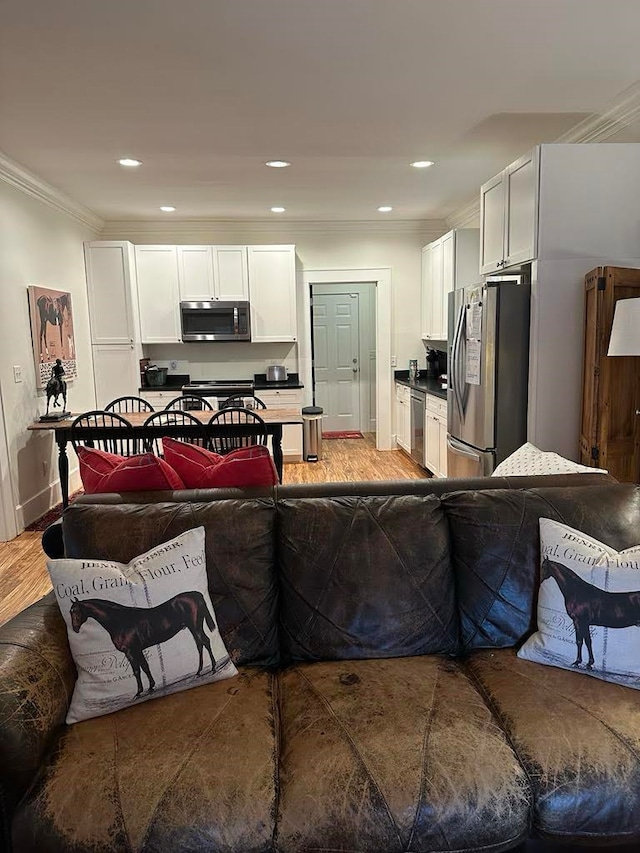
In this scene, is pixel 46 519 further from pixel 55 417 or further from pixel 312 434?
pixel 312 434

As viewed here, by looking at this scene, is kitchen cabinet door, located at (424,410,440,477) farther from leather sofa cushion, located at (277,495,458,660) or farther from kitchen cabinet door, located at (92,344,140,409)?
leather sofa cushion, located at (277,495,458,660)

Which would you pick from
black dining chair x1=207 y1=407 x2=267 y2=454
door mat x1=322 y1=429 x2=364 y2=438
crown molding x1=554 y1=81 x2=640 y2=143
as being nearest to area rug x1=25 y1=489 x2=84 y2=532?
black dining chair x1=207 y1=407 x2=267 y2=454

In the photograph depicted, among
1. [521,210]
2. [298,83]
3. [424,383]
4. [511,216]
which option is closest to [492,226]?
[511,216]

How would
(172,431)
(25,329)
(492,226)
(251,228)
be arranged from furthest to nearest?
(251,228), (25,329), (492,226), (172,431)

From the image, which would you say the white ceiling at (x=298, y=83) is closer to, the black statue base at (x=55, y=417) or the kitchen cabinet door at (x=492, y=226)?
the kitchen cabinet door at (x=492, y=226)

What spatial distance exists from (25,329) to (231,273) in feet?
7.99

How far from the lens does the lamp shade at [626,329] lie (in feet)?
8.47

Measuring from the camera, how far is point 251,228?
21.2ft

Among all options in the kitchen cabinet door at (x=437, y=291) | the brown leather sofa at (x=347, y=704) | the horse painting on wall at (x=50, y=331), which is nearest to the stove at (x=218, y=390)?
the horse painting on wall at (x=50, y=331)

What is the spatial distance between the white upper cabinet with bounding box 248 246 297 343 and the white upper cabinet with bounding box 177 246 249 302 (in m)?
0.12

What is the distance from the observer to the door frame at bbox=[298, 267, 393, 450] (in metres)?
6.64

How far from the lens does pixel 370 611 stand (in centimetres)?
169

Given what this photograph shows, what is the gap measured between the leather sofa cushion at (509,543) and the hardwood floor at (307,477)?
174cm

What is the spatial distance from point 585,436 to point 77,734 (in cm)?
288
